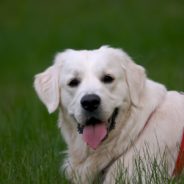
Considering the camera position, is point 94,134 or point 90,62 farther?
point 90,62

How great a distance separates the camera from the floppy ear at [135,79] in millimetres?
7430

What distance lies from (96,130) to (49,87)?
0.65 m

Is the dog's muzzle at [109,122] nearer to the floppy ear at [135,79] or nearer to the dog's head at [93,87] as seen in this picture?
the dog's head at [93,87]

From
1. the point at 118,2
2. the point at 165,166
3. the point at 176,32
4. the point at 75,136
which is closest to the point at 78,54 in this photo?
the point at 75,136

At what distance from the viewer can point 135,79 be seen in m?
7.49

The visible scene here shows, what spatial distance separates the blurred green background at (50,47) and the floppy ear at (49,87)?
39 cm

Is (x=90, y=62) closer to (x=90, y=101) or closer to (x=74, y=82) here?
(x=74, y=82)

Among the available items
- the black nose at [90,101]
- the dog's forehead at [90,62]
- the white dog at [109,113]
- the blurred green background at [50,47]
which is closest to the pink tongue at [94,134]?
the white dog at [109,113]

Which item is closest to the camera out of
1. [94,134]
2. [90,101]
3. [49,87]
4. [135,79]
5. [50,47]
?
[90,101]

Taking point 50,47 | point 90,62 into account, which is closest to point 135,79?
point 90,62

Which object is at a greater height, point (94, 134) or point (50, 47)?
point (94, 134)

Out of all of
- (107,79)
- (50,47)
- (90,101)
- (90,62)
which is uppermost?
(90,62)

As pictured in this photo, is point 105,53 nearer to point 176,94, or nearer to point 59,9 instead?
point 176,94

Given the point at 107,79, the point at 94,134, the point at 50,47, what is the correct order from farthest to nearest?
the point at 50,47 < the point at 107,79 < the point at 94,134
